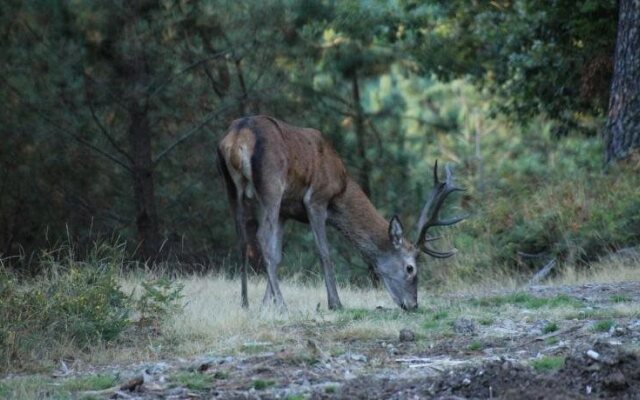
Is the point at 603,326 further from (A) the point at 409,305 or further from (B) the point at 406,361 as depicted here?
(A) the point at 409,305

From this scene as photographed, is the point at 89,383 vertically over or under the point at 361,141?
over

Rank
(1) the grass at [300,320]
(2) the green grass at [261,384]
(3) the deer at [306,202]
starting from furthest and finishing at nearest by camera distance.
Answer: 1. (3) the deer at [306,202]
2. (1) the grass at [300,320]
3. (2) the green grass at [261,384]

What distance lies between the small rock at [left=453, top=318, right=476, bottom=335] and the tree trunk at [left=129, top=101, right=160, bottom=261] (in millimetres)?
9496

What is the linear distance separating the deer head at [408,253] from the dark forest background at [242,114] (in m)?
3.56

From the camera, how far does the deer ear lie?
43.4ft

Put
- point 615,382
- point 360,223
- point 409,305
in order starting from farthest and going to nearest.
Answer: point 360,223
point 409,305
point 615,382

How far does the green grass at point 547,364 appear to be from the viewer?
7605 millimetres

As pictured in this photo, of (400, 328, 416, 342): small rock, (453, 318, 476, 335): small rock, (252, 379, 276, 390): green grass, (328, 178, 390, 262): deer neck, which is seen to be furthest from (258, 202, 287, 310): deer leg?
(252, 379, 276, 390): green grass

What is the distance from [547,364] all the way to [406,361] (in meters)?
1.09

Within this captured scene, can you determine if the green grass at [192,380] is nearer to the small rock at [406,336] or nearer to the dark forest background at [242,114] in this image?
the small rock at [406,336]

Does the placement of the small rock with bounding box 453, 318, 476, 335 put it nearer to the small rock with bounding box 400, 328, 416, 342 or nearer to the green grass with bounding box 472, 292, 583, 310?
the small rock with bounding box 400, 328, 416, 342

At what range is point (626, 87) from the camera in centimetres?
1775

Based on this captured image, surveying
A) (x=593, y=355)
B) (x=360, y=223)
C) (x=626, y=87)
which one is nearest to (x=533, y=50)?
(x=626, y=87)

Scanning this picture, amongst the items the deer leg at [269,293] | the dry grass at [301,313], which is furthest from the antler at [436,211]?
the deer leg at [269,293]
